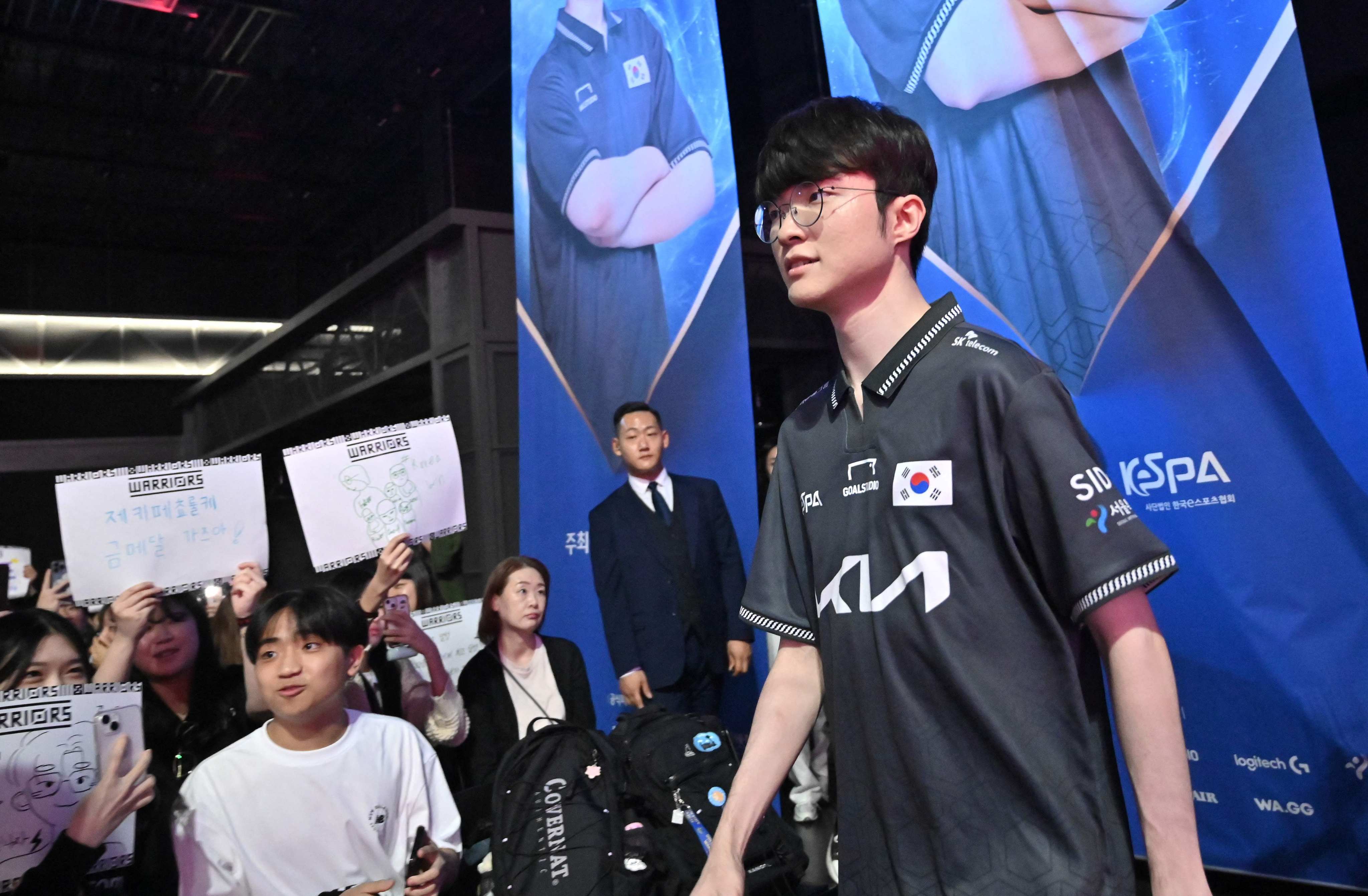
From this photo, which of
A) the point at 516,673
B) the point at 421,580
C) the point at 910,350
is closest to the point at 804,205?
the point at 910,350

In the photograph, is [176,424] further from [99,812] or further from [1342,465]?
[1342,465]

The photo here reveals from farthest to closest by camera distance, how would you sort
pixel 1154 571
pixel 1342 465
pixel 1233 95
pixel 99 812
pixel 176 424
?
pixel 176 424
pixel 1233 95
pixel 1342 465
pixel 99 812
pixel 1154 571

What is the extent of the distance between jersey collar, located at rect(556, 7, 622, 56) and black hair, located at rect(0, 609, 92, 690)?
114 inches

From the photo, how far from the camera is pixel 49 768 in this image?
213cm

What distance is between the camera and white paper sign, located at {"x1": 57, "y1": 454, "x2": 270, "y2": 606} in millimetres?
2518

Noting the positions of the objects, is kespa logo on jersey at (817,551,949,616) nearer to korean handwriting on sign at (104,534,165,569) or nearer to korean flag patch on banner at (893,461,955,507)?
korean flag patch on banner at (893,461,955,507)

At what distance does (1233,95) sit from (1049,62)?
51cm

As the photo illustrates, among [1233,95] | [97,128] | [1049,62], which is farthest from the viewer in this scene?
[97,128]

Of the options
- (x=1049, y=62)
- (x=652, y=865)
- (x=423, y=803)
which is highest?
(x=1049, y=62)

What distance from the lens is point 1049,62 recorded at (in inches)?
108

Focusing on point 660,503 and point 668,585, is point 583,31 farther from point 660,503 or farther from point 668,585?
point 668,585

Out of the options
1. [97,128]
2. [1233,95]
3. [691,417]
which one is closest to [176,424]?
[97,128]

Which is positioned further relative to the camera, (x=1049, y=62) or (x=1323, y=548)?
(x=1049, y=62)

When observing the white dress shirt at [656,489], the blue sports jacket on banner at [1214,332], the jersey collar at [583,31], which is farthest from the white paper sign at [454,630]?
the jersey collar at [583,31]
